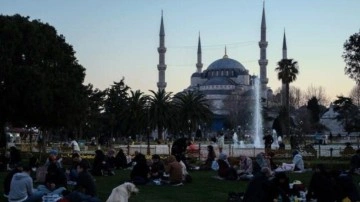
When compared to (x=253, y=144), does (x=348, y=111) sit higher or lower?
higher

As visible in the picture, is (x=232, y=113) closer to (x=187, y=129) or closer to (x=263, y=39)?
(x=263, y=39)

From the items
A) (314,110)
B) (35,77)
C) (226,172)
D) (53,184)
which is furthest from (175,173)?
(314,110)

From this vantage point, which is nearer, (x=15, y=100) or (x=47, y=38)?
(x=15, y=100)

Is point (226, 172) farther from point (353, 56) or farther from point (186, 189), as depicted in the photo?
point (353, 56)

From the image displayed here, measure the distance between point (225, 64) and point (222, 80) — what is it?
985 cm

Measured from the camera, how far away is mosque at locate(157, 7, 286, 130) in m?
112

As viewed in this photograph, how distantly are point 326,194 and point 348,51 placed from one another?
944 inches

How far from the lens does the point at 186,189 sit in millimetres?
→ 17766

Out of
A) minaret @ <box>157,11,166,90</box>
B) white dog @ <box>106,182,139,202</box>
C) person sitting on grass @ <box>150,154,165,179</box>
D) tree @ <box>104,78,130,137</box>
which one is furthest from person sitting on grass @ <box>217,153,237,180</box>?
minaret @ <box>157,11,166,90</box>

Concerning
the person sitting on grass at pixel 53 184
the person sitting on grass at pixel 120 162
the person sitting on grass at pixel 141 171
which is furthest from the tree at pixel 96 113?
the person sitting on grass at pixel 53 184

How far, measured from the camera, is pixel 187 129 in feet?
189

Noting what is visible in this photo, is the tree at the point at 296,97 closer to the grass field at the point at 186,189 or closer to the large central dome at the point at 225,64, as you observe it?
the large central dome at the point at 225,64

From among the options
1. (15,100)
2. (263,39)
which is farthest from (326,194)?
(263,39)

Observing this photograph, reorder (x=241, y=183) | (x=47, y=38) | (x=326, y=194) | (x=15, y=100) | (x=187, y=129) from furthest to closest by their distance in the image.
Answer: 1. (x=187, y=129)
2. (x=47, y=38)
3. (x=15, y=100)
4. (x=241, y=183)
5. (x=326, y=194)
